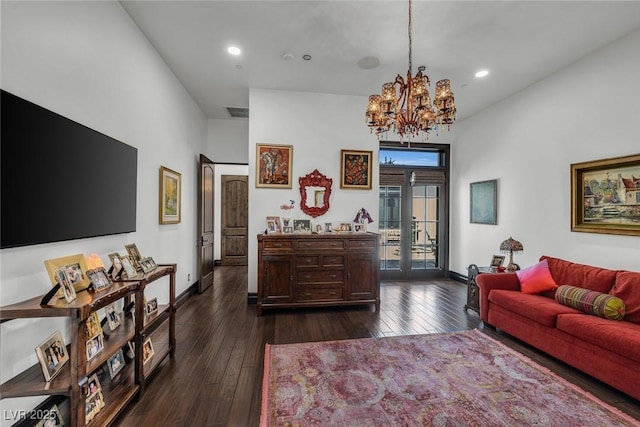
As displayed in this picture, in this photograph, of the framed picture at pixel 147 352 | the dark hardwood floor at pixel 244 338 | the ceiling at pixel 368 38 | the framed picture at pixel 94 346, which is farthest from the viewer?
the ceiling at pixel 368 38

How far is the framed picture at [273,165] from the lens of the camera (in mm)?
4383

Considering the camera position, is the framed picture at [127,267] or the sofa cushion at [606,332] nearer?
the sofa cushion at [606,332]

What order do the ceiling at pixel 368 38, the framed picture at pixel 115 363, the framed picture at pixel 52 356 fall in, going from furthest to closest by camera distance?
the ceiling at pixel 368 38 < the framed picture at pixel 115 363 < the framed picture at pixel 52 356

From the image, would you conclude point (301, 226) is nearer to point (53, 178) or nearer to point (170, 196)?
point (170, 196)

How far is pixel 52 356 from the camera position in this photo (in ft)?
5.27

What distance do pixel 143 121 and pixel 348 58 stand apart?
2.63m

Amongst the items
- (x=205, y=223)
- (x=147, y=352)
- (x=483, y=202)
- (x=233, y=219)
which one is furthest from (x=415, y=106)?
(x=233, y=219)

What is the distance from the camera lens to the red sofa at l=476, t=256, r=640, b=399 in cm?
216

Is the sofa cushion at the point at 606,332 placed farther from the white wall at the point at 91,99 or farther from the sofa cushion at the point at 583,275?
the white wall at the point at 91,99

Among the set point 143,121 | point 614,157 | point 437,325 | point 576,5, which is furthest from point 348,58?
point 437,325

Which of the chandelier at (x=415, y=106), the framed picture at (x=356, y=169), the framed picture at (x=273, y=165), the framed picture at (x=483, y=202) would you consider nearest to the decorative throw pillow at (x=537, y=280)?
the framed picture at (x=483, y=202)

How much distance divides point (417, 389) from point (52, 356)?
2.56 meters

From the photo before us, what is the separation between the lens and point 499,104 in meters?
4.85

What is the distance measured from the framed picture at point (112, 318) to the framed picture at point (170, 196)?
151 centimetres
